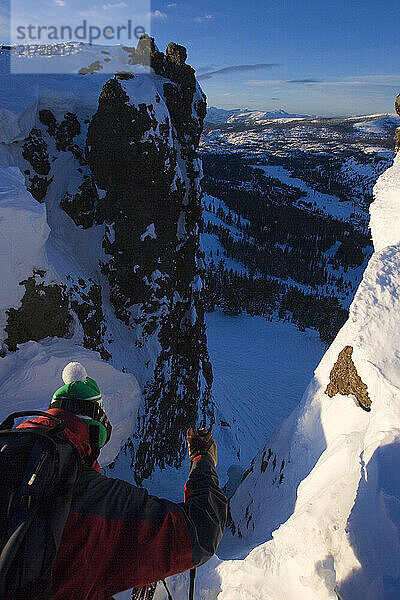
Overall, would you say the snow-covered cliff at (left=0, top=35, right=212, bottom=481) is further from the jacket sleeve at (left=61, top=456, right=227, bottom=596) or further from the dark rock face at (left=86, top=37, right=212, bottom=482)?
the jacket sleeve at (left=61, top=456, right=227, bottom=596)

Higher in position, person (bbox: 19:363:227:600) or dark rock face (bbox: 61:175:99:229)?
dark rock face (bbox: 61:175:99:229)

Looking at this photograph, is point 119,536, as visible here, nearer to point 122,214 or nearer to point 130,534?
point 130,534

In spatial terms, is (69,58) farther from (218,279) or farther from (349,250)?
(349,250)

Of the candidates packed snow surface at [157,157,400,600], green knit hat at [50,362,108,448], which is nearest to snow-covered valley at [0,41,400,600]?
packed snow surface at [157,157,400,600]

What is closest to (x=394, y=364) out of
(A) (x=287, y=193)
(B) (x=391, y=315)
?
(B) (x=391, y=315)

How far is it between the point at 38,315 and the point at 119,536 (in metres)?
6.38

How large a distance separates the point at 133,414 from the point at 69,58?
12390mm

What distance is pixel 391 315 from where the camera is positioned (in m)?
2.91

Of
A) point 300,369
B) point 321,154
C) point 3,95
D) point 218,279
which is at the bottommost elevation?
point 300,369

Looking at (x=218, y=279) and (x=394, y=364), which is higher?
(x=394, y=364)

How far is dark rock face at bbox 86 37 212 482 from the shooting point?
33.3 feet

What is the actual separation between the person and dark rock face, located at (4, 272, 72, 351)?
5.59 m

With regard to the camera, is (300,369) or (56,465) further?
(300,369)

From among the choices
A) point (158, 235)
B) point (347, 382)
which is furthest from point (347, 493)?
point (158, 235)
